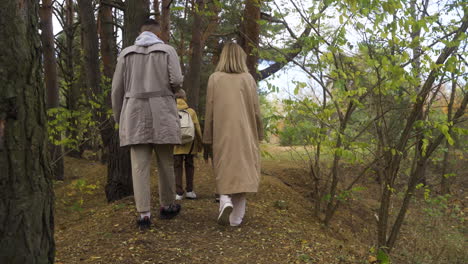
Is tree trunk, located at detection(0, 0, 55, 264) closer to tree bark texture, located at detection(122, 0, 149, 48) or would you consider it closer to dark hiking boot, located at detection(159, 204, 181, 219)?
dark hiking boot, located at detection(159, 204, 181, 219)

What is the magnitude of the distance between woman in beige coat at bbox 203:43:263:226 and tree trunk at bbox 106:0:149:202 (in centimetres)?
148

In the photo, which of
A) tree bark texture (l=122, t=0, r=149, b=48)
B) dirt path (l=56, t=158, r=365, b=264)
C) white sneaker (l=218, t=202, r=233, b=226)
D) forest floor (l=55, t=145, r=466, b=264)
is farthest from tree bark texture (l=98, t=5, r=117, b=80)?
white sneaker (l=218, t=202, r=233, b=226)

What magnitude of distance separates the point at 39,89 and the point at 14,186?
20.9 inches

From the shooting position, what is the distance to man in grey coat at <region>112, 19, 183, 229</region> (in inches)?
162

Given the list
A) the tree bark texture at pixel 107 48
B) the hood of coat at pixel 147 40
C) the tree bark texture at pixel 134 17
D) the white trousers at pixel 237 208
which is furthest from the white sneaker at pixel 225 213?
the tree bark texture at pixel 107 48

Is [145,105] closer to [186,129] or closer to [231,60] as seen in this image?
[186,129]

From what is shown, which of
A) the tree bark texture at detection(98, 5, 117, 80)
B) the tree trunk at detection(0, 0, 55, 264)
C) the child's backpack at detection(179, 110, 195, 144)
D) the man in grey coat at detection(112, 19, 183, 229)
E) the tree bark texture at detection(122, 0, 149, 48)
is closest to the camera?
→ the tree trunk at detection(0, 0, 55, 264)

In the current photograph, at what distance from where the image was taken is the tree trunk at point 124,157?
5.42m

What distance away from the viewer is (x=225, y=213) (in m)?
4.40

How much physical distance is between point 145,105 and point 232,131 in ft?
3.15

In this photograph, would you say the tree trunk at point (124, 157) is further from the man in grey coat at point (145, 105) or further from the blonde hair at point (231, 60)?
the blonde hair at point (231, 60)

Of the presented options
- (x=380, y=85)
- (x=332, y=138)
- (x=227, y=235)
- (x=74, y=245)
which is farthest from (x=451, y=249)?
(x=74, y=245)

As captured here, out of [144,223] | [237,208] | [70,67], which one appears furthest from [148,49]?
[70,67]

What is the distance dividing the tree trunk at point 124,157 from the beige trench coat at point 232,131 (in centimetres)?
156
